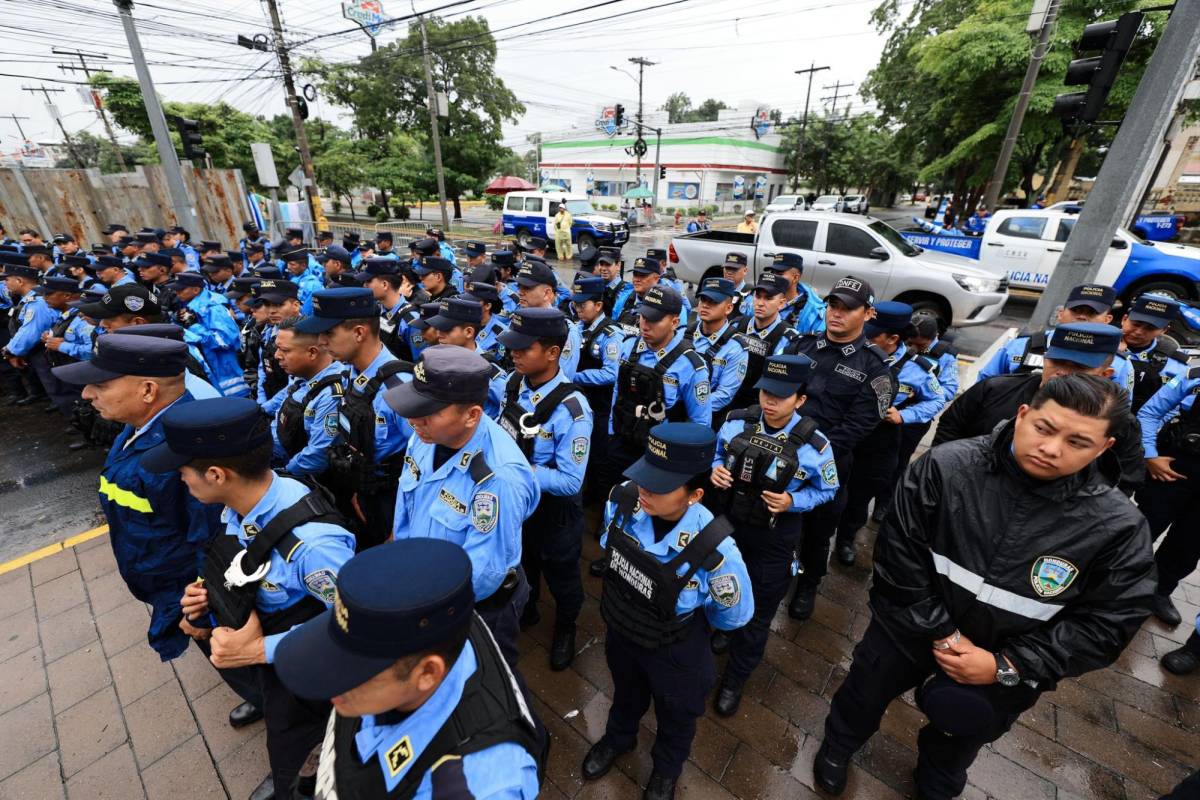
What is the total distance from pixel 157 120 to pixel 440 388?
12.0 metres

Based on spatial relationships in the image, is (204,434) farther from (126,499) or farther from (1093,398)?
(1093,398)

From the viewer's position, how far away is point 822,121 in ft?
137

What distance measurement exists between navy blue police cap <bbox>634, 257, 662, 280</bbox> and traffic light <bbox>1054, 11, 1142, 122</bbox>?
481 centimetres

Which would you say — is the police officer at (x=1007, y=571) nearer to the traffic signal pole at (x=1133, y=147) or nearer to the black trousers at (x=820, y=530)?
the black trousers at (x=820, y=530)

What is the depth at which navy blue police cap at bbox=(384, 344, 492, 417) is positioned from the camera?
6.52ft

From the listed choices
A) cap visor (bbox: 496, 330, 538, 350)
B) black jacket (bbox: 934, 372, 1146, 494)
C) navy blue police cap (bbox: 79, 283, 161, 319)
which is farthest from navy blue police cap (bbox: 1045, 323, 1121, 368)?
navy blue police cap (bbox: 79, 283, 161, 319)

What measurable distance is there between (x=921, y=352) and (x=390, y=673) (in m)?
4.52

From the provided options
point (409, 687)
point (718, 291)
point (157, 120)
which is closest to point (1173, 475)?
point (718, 291)

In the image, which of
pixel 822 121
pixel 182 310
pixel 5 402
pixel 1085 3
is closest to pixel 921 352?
pixel 182 310

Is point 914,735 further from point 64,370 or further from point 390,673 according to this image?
point 64,370

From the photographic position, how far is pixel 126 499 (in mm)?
2191

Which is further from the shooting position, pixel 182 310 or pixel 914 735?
pixel 182 310

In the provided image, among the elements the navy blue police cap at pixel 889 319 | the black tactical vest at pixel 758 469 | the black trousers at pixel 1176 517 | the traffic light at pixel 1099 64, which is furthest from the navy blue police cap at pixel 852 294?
the traffic light at pixel 1099 64

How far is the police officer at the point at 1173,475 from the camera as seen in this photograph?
3.12 m
